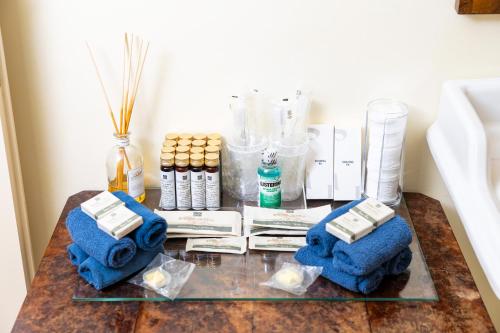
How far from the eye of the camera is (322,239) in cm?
124

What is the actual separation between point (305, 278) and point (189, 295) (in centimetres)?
22

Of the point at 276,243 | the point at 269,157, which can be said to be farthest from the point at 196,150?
the point at 276,243

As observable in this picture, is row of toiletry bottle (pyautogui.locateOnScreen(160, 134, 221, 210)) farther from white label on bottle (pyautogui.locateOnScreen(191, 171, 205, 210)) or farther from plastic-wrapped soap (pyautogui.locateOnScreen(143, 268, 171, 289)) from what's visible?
plastic-wrapped soap (pyautogui.locateOnScreen(143, 268, 171, 289))

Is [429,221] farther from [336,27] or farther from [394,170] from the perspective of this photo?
[336,27]

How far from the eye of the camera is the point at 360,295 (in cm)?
121

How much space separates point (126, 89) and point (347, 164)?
1.69 ft

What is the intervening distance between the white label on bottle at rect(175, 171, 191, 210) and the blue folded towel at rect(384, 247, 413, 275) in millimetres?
451

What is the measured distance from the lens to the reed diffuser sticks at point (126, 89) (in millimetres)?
1434

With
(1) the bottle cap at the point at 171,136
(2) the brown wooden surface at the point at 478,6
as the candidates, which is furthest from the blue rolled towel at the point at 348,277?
(2) the brown wooden surface at the point at 478,6

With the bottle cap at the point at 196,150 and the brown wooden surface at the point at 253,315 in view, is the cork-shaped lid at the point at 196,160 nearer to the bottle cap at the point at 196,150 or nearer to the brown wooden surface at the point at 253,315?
the bottle cap at the point at 196,150

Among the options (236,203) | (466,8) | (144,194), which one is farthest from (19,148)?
(466,8)

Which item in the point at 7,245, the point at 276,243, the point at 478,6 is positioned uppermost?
the point at 478,6

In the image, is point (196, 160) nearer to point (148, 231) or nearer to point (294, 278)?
point (148, 231)

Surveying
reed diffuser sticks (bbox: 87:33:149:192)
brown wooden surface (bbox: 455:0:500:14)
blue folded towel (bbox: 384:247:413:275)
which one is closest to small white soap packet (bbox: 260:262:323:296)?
blue folded towel (bbox: 384:247:413:275)
